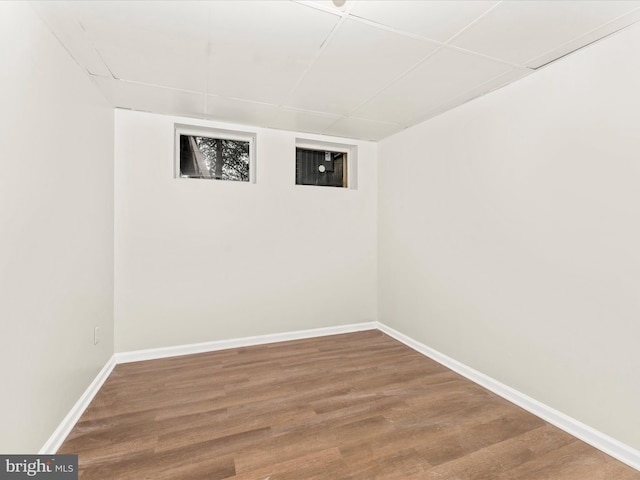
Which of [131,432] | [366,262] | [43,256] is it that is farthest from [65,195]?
[366,262]

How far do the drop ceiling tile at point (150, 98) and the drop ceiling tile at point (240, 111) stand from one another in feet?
0.36

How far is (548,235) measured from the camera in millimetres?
2109

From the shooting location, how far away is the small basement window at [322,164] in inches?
149

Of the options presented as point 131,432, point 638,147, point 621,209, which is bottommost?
point 131,432

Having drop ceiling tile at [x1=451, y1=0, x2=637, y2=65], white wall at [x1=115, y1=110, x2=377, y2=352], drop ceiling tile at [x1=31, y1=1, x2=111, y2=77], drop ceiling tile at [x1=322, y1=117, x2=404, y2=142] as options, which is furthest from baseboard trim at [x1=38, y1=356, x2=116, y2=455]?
drop ceiling tile at [x1=451, y1=0, x2=637, y2=65]

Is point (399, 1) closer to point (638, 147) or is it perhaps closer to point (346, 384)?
point (638, 147)

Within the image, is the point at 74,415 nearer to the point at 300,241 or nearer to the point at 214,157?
the point at 300,241

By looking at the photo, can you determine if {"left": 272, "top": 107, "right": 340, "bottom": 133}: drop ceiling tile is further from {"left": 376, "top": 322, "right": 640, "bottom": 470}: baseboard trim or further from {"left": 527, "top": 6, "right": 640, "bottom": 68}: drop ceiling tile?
{"left": 376, "top": 322, "right": 640, "bottom": 470}: baseboard trim

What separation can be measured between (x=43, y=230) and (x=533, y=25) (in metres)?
3.06

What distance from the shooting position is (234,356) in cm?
311

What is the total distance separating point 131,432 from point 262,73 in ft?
8.86

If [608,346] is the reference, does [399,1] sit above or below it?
above

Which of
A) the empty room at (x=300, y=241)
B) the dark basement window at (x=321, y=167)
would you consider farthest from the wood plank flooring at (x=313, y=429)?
the dark basement window at (x=321, y=167)

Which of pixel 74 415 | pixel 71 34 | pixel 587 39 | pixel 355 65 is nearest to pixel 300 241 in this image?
pixel 355 65
